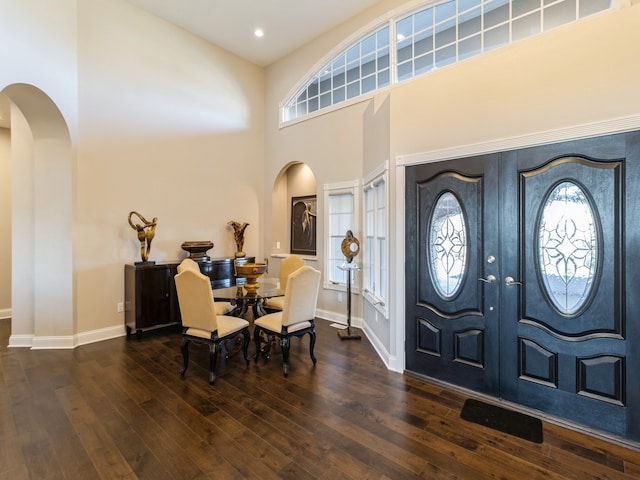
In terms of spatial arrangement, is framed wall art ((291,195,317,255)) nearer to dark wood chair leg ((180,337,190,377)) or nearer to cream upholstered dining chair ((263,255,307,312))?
cream upholstered dining chair ((263,255,307,312))

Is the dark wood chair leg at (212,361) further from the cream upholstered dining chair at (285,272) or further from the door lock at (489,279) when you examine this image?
the door lock at (489,279)

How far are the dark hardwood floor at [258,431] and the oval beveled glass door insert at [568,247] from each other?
1.01m

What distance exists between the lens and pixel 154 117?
189 inches

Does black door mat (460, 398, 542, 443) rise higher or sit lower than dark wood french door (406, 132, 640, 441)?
lower

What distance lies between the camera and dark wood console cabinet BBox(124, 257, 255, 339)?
4242 mm

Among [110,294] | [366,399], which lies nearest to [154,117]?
[110,294]

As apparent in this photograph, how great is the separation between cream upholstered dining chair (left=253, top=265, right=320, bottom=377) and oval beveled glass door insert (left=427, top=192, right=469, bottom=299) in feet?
3.98

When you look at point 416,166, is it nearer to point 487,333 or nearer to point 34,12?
point 487,333

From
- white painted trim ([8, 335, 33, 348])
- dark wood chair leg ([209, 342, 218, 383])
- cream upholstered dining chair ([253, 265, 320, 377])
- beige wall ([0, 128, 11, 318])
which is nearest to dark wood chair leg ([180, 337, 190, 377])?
dark wood chair leg ([209, 342, 218, 383])

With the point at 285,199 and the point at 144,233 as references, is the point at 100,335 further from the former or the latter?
the point at 285,199

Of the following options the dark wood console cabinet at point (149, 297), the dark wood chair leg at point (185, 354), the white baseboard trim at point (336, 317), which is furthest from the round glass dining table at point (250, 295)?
the white baseboard trim at point (336, 317)

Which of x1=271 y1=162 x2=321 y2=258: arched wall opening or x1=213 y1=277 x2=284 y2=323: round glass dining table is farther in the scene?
x1=271 y1=162 x2=321 y2=258: arched wall opening

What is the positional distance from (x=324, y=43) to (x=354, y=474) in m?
5.97

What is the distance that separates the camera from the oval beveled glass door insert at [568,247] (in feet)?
7.66
